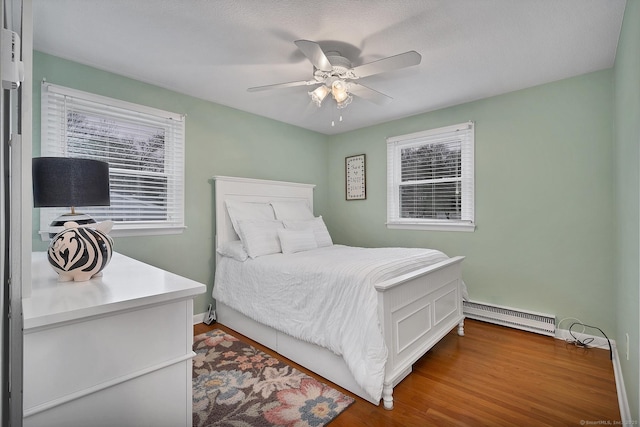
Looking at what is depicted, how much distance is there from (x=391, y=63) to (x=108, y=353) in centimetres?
208

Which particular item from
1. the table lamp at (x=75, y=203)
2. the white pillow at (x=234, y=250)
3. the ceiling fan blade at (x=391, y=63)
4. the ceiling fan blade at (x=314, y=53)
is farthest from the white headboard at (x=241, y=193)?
the ceiling fan blade at (x=391, y=63)

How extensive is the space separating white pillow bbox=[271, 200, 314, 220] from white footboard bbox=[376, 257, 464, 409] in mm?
1822

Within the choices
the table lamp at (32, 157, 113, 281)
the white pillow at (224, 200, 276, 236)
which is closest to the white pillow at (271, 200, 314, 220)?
the white pillow at (224, 200, 276, 236)

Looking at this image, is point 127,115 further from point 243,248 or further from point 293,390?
point 293,390

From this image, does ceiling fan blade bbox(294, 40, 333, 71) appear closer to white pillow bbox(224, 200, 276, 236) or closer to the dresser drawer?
the dresser drawer

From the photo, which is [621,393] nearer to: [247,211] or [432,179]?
[432,179]

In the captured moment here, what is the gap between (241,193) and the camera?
351cm

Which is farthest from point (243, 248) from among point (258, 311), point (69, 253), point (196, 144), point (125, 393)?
point (125, 393)

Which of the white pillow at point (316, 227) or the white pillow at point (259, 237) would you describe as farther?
the white pillow at point (316, 227)

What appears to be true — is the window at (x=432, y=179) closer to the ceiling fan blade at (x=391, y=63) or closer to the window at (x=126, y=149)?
the ceiling fan blade at (x=391, y=63)

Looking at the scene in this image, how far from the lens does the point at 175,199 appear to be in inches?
122

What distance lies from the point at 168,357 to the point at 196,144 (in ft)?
8.58

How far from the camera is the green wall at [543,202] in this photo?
2660mm

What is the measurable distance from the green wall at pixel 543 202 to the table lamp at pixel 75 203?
10.7ft
